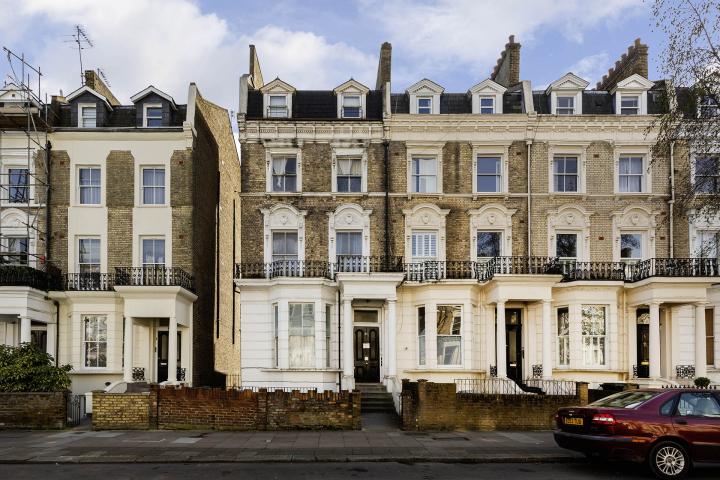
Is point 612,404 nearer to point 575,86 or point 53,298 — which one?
point 575,86

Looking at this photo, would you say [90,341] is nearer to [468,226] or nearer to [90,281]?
[90,281]

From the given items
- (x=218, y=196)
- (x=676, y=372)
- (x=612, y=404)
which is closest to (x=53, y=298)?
(x=218, y=196)

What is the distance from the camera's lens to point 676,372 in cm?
2556

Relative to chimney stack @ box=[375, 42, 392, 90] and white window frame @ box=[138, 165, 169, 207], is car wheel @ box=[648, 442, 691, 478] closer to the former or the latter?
chimney stack @ box=[375, 42, 392, 90]

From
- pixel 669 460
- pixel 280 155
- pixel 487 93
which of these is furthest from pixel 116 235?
pixel 669 460

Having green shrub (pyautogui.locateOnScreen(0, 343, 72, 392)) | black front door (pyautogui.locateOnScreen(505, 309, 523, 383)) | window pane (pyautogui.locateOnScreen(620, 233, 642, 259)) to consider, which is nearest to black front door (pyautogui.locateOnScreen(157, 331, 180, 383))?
green shrub (pyautogui.locateOnScreen(0, 343, 72, 392))

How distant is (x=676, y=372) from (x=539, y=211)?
7.66m

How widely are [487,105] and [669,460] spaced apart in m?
18.1

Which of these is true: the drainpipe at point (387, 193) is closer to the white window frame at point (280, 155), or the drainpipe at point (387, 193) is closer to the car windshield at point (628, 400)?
the white window frame at point (280, 155)

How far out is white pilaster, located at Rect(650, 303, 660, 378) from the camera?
24.9 metres

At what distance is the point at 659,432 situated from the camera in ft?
40.8

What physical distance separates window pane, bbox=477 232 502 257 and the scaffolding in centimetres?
1655

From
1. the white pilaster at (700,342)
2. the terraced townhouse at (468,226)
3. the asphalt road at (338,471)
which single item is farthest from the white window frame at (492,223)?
the asphalt road at (338,471)

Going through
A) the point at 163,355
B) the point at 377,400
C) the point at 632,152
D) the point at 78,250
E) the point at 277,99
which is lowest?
the point at 377,400
